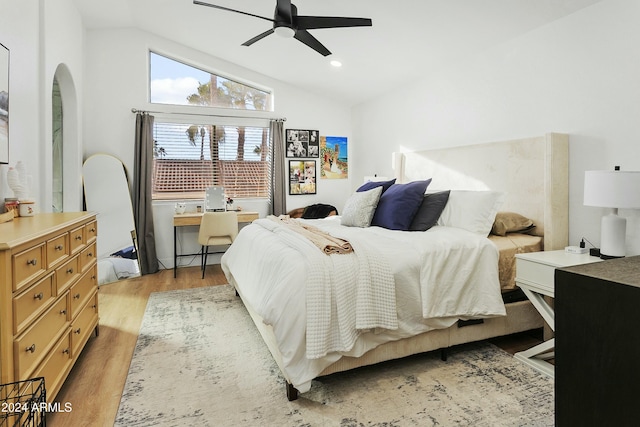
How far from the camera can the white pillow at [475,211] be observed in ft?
9.09

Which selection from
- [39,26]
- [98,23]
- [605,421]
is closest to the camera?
[605,421]

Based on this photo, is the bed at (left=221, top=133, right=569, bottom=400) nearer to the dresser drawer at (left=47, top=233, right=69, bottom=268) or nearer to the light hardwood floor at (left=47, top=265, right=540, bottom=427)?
the light hardwood floor at (left=47, top=265, right=540, bottom=427)

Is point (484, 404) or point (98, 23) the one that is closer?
point (484, 404)

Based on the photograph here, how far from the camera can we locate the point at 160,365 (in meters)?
2.32

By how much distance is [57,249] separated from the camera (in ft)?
6.18

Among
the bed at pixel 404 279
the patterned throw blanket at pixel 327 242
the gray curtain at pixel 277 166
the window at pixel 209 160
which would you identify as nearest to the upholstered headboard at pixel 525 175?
the bed at pixel 404 279

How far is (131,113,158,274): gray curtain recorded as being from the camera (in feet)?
15.5

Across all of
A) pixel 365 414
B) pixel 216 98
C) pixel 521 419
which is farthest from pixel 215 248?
pixel 521 419

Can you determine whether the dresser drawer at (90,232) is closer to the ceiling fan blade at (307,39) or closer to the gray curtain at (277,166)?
the ceiling fan blade at (307,39)

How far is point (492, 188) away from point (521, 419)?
200 cm

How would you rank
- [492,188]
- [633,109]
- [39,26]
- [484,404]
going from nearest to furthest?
[484,404], [633,109], [39,26], [492,188]

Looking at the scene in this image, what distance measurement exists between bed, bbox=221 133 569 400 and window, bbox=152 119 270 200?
7.62 ft

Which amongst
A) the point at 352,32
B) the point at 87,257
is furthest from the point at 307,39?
the point at 87,257

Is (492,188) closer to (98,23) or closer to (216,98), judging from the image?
(216,98)
